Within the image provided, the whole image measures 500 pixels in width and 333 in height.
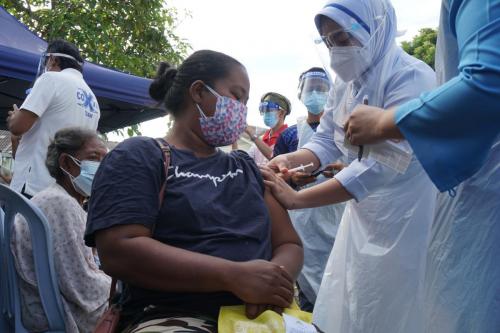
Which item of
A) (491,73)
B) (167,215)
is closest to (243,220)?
(167,215)

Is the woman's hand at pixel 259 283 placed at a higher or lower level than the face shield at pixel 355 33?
lower

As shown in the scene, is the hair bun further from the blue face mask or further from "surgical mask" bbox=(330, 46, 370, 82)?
the blue face mask

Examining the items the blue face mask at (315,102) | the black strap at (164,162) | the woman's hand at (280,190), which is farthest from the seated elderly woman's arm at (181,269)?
the blue face mask at (315,102)

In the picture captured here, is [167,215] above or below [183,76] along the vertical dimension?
below

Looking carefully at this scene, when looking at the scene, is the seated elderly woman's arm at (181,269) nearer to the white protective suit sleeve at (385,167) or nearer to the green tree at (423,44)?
the white protective suit sleeve at (385,167)

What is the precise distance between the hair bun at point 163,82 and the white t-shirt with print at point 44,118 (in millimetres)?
1505

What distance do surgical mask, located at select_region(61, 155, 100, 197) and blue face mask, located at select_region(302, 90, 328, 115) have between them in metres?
1.62

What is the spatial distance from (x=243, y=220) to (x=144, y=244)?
1.10ft

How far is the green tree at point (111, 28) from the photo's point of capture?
9.29 meters

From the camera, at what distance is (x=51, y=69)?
365 cm

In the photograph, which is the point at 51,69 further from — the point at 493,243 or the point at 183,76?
the point at 493,243

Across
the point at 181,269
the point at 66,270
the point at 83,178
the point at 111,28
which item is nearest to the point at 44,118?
the point at 83,178

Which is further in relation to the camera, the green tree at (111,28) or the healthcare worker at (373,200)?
the green tree at (111,28)

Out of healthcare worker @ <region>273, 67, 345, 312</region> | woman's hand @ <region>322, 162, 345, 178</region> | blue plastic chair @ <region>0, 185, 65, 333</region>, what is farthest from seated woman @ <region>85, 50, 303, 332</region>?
healthcare worker @ <region>273, 67, 345, 312</region>
